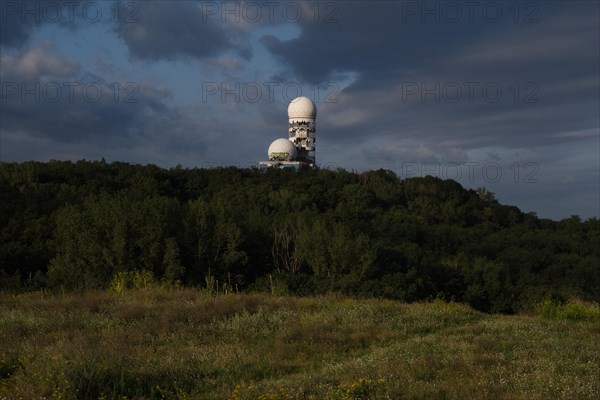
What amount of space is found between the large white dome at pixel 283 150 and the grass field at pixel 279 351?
216ft

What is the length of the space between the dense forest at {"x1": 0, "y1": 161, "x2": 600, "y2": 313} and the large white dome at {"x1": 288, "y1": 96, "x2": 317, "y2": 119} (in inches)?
450

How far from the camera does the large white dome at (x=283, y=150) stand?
8219 centimetres

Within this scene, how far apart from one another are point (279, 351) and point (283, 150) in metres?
72.3

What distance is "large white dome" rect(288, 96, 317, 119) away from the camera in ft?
261

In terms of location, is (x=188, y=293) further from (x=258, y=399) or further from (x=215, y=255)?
(x=215, y=255)

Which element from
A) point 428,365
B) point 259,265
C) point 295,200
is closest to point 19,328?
point 428,365

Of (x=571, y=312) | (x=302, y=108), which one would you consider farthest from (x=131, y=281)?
(x=302, y=108)

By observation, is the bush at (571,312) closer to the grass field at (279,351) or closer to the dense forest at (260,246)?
the grass field at (279,351)

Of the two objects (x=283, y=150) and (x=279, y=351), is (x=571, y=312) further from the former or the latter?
(x=283, y=150)

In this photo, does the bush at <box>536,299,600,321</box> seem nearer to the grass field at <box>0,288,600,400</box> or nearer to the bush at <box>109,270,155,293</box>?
the grass field at <box>0,288,600,400</box>

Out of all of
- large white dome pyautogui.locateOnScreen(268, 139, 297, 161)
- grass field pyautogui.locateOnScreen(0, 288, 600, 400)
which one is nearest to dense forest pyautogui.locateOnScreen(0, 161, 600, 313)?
grass field pyautogui.locateOnScreen(0, 288, 600, 400)

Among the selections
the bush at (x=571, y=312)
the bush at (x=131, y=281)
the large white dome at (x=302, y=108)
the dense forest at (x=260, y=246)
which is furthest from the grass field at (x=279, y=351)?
the large white dome at (x=302, y=108)

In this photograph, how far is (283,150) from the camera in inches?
3238

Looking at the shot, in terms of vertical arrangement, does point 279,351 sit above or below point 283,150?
below
